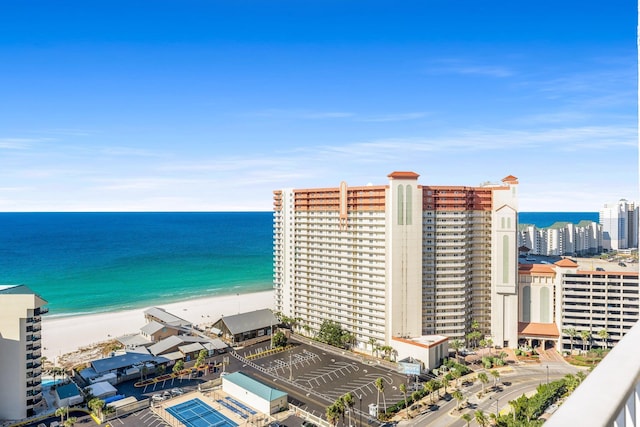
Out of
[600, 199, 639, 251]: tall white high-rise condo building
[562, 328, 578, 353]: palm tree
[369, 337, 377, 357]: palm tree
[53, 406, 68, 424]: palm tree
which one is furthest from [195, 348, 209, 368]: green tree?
[600, 199, 639, 251]: tall white high-rise condo building

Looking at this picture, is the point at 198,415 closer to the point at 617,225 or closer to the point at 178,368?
the point at 178,368

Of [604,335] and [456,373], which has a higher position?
[604,335]

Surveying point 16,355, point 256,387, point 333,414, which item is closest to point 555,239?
point 333,414

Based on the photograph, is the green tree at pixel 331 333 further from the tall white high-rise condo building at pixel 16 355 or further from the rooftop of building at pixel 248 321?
the tall white high-rise condo building at pixel 16 355

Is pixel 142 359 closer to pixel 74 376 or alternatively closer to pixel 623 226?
pixel 74 376

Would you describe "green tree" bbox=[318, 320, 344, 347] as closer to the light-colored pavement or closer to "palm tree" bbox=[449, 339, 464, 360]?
"palm tree" bbox=[449, 339, 464, 360]

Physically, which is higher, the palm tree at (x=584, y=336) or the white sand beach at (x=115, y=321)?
the palm tree at (x=584, y=336)

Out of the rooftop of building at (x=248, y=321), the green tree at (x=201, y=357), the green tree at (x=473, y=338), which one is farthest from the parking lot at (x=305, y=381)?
the green tree at (x=473, y=338)
